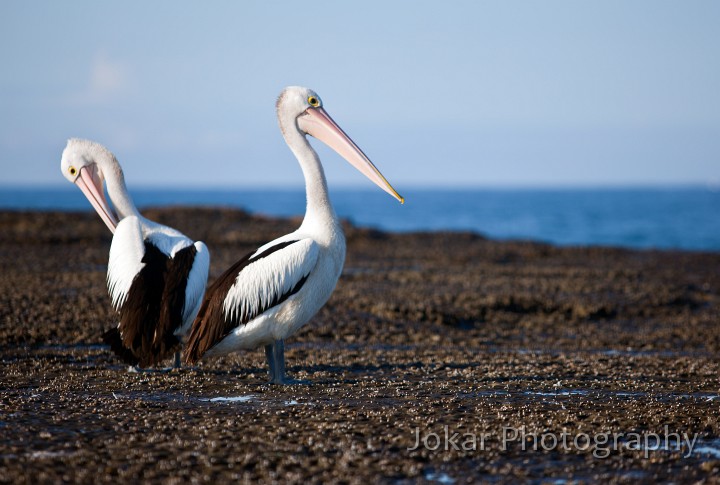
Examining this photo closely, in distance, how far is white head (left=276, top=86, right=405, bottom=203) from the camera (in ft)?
25.7

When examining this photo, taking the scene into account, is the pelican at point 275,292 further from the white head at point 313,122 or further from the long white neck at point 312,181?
the white head at point 313,122

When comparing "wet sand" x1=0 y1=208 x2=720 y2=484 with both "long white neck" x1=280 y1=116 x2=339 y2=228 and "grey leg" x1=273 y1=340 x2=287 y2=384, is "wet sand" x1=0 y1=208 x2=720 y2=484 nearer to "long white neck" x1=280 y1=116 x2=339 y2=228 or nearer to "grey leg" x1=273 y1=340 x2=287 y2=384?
"grey leg" x1=273 y1=340 x2=287 y2=384

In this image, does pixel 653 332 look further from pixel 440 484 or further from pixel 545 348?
pixel 440 484

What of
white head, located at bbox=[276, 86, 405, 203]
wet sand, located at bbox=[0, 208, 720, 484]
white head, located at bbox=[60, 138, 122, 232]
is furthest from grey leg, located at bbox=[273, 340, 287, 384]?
white head, located at bbox=[60, 138, 122, 232]

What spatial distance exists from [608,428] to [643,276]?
43.9 feet

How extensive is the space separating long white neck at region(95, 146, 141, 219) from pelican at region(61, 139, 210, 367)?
0.01 meters

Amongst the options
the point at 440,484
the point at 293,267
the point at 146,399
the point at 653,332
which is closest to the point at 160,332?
the point at 146,399

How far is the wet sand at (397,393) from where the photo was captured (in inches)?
188

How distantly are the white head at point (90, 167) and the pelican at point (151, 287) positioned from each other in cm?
54

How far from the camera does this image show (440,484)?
450 cm

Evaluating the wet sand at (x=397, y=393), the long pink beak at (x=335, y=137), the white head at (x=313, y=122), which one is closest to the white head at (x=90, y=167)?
the wet sand at (x=397, y=393)

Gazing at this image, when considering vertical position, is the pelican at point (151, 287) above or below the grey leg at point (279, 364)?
above

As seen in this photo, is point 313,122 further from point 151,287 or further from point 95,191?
point 95,191

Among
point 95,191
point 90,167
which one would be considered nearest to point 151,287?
point 95,191
